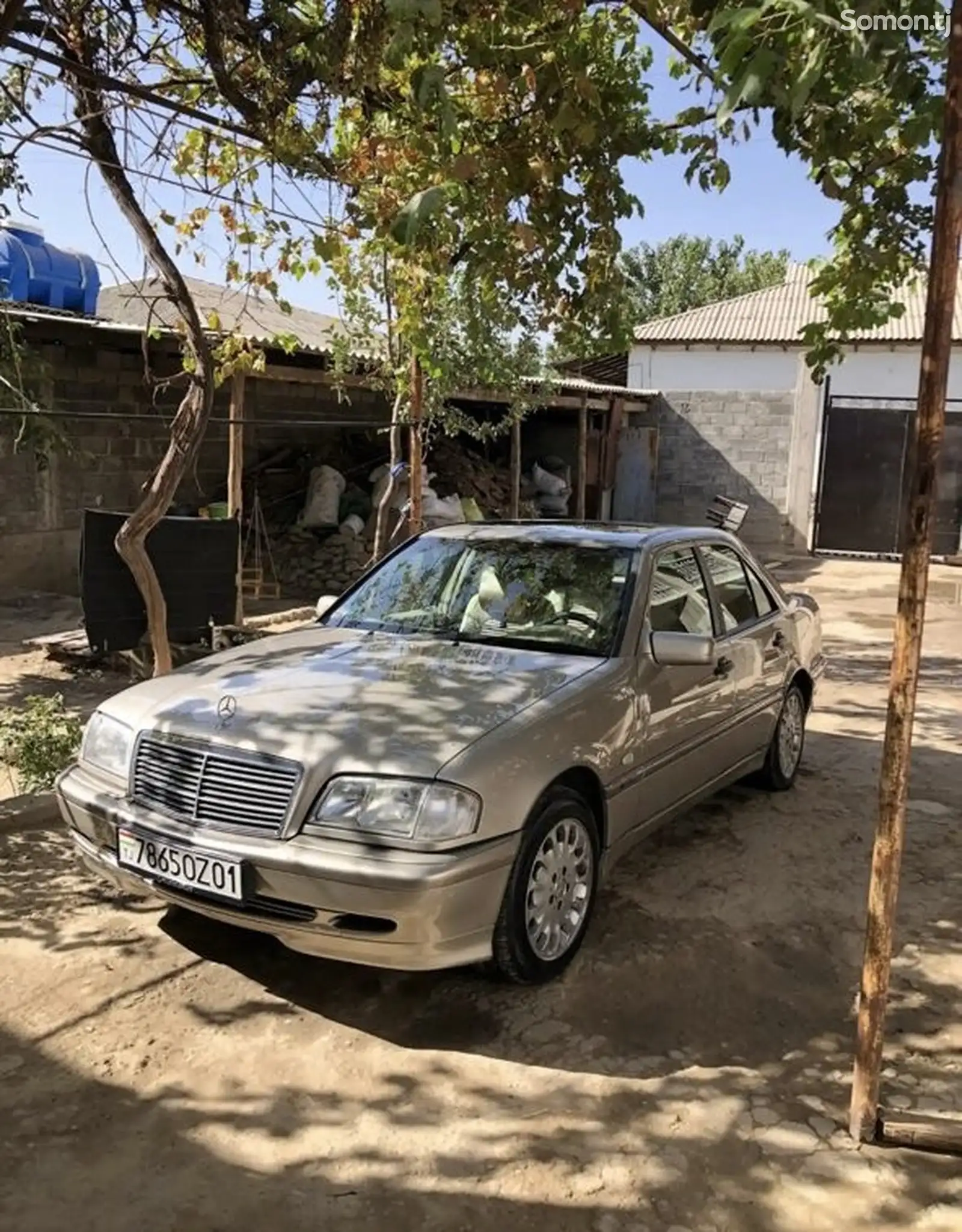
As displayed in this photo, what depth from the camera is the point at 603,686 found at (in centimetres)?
365

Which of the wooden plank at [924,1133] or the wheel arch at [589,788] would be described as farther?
the wheel arch at [589,788]

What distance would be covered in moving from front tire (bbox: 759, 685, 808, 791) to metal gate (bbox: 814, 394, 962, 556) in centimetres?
1334

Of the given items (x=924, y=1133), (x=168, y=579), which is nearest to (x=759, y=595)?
(x=924, y=1133)

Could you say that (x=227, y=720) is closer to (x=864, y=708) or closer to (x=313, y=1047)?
(x=313, y=1047)

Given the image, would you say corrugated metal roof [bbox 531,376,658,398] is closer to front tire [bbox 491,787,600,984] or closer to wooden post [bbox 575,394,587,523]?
wooden post [bbox 575,394,587,523]

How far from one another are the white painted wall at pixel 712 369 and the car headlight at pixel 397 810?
1752 cm

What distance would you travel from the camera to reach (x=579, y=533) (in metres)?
4.56

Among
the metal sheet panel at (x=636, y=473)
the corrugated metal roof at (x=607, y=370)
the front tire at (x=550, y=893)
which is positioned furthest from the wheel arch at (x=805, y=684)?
the corrugated metal roof at (x=607, y=370)

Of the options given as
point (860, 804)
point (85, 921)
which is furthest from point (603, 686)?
point (860, 804)

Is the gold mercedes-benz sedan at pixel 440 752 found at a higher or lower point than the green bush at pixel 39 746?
higher

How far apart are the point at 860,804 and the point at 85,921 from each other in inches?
147

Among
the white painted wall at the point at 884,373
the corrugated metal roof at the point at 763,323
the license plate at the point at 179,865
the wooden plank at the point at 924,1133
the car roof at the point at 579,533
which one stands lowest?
the wooden plank at the point at 924,1133

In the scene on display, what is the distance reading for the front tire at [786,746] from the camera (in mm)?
5344

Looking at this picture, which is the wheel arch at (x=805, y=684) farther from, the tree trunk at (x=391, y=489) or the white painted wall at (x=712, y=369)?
the white painted wall at (x=712, y=369)
